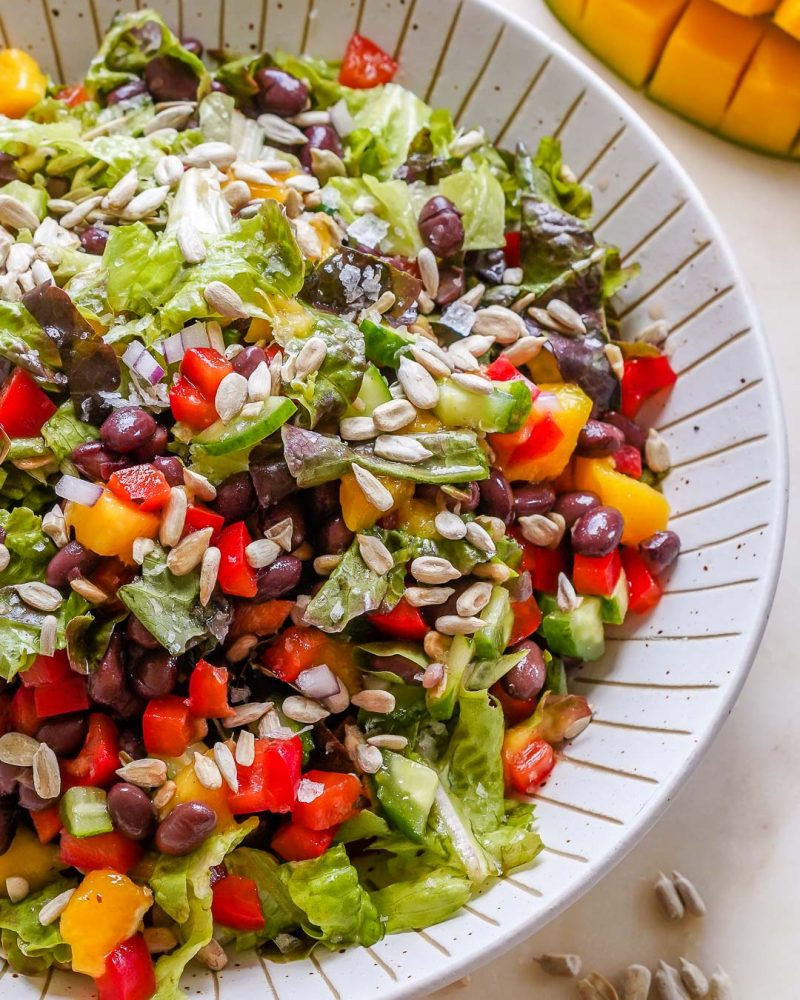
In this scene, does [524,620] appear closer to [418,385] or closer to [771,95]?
[418,385]

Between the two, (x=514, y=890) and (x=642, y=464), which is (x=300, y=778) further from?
(x=642, y=464)

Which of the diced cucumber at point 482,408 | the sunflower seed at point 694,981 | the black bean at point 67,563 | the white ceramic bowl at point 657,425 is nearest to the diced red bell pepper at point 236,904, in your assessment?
the white ceramic bowl at point 657,425

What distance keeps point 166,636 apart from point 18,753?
526mm

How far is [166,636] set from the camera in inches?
99.4

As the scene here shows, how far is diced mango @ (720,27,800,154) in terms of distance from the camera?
3.98 m

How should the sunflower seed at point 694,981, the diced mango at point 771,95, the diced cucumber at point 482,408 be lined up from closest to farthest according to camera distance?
the diced cucumber at point 482,408 < the sunflower seed at point 694,981 < the diced mango at point 771,95

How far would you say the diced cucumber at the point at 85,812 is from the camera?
2561 millimetres

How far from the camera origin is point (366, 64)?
3707mm

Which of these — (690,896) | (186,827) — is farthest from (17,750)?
(690,896)

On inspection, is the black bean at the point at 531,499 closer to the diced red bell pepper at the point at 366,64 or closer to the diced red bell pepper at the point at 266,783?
→ the diced red bell pepper at the point at 266,783

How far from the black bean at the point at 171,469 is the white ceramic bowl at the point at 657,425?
1.31 meters

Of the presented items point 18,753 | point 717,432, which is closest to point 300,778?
point 18,753

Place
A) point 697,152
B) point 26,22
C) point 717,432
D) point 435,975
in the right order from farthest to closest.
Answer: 1. point 697,152
2. point 26,22
3. point 717,432
4. point 435,975

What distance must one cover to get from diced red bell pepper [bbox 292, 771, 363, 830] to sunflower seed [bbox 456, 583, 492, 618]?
55 centimetres
